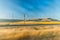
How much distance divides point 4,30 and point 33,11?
56 cm

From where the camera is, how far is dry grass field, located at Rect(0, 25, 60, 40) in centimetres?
164

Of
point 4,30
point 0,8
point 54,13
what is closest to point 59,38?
point 54,13

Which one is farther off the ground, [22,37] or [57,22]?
[57,22]

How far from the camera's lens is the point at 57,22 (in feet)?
5.95

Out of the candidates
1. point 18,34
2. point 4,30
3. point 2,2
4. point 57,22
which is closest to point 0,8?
point 2,2

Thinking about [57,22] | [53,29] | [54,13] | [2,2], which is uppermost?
[2,2]

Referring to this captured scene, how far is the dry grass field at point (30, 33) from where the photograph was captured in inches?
64.6

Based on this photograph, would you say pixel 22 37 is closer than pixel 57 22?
Yes

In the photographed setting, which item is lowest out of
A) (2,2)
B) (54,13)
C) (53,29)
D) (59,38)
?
(59,38)

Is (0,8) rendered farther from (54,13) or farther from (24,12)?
(54,13)

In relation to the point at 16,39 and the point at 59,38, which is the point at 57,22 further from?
the point at 16,39

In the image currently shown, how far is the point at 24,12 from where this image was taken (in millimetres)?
1715

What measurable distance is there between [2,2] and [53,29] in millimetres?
952

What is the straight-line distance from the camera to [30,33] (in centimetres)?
170
